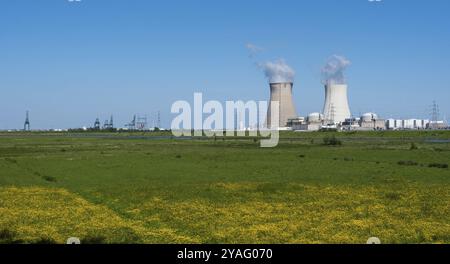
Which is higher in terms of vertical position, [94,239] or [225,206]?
[94,239]

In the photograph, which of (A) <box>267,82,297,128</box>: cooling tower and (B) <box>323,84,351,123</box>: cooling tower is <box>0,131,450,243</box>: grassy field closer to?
(B) <box>323,84,351,123</box>: cooling tower

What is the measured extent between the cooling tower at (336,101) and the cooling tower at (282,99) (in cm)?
1039

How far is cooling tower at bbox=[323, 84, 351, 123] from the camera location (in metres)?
141

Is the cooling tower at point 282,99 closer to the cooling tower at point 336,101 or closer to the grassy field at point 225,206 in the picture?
the cooling tower at point 336,101

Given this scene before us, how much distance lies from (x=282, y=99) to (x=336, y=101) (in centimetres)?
1541

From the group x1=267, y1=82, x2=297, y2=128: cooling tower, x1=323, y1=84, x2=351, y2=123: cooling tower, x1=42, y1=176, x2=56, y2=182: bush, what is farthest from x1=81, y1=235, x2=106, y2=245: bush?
x1=267, y1=82, x2=297, y2=128: cooling tower

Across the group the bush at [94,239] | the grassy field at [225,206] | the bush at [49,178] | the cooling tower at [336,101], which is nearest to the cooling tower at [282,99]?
the cooling tower at [336,101]

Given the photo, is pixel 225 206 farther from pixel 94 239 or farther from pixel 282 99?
pixel 282 99

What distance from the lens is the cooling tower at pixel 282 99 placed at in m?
145

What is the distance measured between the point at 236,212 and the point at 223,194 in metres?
5.11

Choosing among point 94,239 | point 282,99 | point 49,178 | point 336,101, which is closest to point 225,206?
point 94,239

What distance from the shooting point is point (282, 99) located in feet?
494

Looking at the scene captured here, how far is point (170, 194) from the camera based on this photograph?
2258 cm
